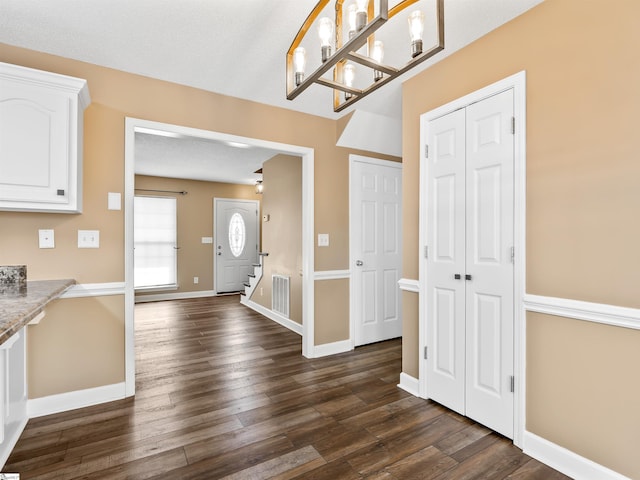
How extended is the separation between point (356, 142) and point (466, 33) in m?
1.65

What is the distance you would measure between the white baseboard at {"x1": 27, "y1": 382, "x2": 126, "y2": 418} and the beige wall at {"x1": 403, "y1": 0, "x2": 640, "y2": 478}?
9.51 feet

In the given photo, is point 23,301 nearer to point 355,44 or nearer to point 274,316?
point 355,44

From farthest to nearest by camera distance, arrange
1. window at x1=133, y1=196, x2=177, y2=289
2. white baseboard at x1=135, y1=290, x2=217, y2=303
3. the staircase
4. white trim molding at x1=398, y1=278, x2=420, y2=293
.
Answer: window at x1=133, y1=196, x2=177, y2=289, white baseboard at x1=135, y1=290, x2=217, y2=303, the staircase, white trim molding at x1=398, y1=278, x2=420, y2=293

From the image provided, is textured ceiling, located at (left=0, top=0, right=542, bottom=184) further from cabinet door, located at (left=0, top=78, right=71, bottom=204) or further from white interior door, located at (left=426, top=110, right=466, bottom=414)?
white interior door, located at (left=426, top=110, right=466, bottom=414)

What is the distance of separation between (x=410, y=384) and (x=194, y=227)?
576 cm

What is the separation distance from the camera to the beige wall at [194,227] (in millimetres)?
6820

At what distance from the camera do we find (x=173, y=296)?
6.67m

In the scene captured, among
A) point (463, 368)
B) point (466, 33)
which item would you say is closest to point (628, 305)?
point (463, 368)

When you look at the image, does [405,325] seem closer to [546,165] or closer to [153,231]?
[546,165]

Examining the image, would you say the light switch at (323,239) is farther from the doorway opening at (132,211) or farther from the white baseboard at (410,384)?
the white baseboard at (410,384)

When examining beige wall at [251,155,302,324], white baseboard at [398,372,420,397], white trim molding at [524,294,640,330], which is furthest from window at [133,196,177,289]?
white trim molding at [524,294,640,330]

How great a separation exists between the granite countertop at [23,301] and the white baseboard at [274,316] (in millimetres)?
2579

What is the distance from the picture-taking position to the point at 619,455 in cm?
156

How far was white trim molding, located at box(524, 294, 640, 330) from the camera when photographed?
151 centimetres
